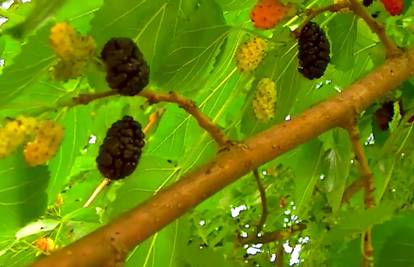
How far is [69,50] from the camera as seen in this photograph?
0.63 m

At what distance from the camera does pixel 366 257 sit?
75 cm

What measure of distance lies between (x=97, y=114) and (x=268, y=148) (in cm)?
40

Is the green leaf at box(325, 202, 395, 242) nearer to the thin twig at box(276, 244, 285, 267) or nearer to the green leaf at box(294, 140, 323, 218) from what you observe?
the green leaf at box(294, 140, 323, 218)

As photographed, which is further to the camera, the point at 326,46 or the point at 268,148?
the point at 326,46

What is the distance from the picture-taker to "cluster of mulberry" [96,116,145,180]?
0.72 meters

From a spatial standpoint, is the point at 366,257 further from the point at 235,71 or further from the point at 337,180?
Answer: the point at 235,71

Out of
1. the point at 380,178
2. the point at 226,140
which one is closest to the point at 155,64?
the point at 226,140

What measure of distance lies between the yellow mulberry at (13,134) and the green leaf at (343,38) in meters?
0.46

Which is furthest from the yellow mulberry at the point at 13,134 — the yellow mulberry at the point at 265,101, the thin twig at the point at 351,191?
the thin twig at the point at 351,191

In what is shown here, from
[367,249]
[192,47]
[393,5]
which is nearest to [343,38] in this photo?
[393,5]

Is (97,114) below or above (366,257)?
above

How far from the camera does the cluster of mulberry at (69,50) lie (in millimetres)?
630

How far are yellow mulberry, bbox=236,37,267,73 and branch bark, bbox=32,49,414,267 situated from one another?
14 cm

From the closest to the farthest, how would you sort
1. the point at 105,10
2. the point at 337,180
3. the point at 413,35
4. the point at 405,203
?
the point at 105,10
the point at 337,180
the point at 413,35
the point at 405,203
